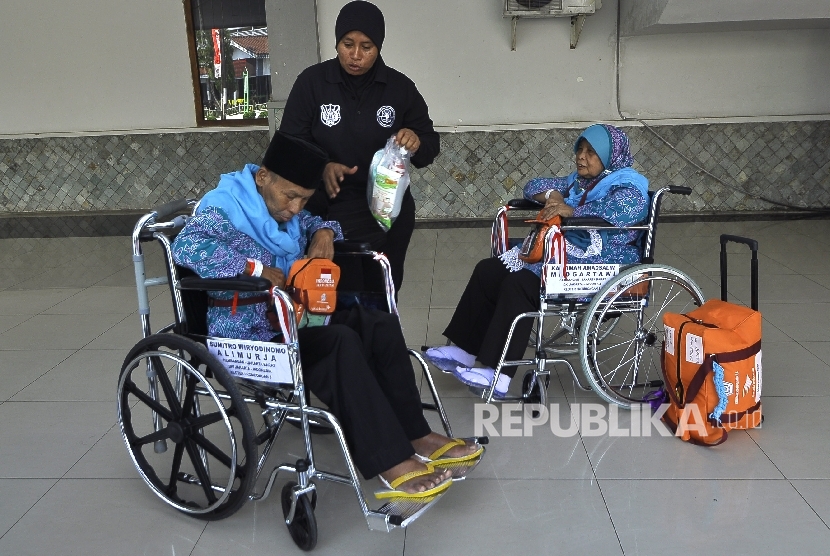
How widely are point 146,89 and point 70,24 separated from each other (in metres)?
0.75

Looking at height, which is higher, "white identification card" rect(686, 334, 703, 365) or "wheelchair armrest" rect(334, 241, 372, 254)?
"wheelchair armrest" rect(334, 241, 372, 254)

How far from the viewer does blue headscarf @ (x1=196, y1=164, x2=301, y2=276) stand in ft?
6.95

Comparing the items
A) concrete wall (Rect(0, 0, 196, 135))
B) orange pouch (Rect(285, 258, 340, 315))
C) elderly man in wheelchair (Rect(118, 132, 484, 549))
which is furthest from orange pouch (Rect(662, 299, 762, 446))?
concrete wall (Rect(0, 0, 196, 135))

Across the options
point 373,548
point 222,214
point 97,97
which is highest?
point 97,97

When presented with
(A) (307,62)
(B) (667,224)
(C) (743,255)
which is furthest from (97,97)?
(C) (743,255)

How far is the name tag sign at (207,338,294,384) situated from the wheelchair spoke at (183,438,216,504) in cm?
21

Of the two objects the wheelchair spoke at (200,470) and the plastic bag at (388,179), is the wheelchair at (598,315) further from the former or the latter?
the wheelchair spoke at (200,470)

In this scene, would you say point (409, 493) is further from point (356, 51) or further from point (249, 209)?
point (356, 51)

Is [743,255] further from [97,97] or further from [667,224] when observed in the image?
[97,97]

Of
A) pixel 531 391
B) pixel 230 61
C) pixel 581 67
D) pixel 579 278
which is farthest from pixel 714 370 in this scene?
pixel 230 61

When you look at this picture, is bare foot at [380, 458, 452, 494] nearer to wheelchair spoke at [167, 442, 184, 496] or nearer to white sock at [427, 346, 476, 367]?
wheelchair spoke at [167, 442, 184, 496]

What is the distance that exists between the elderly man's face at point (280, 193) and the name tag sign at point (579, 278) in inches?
33.3

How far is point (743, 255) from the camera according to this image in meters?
4.73

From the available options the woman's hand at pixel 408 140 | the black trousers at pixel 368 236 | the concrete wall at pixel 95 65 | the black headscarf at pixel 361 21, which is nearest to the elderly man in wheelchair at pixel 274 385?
the black trousers at pixel 368 236
